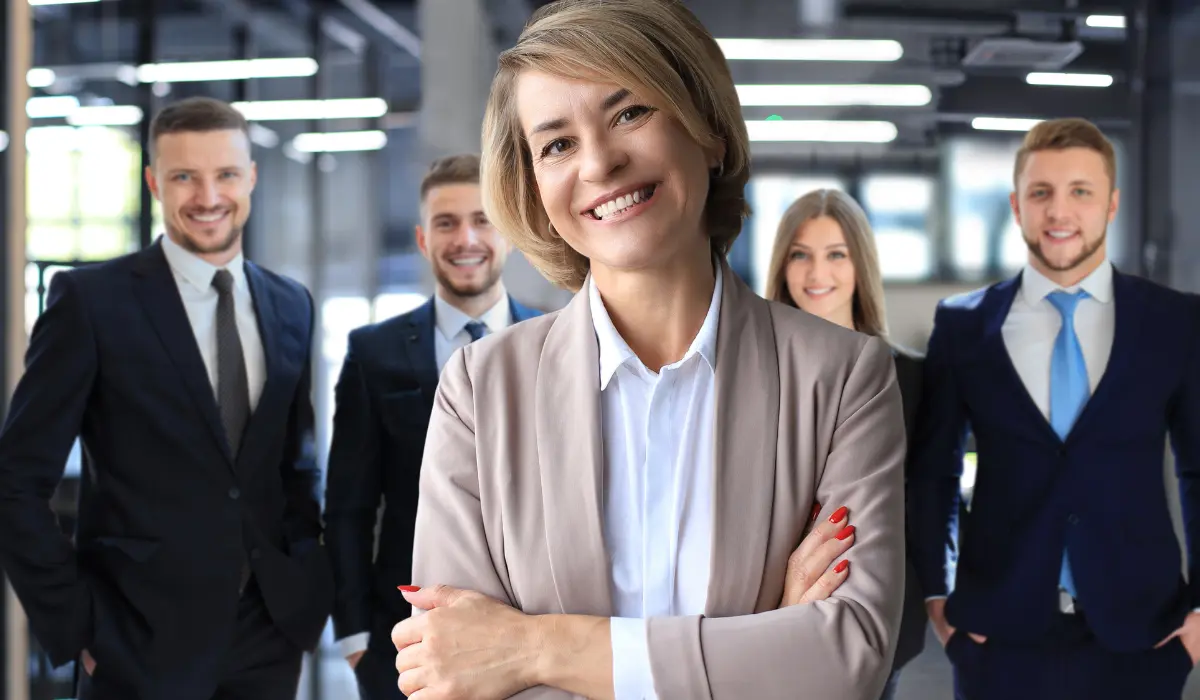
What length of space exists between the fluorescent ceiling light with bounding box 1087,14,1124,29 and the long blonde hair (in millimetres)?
951

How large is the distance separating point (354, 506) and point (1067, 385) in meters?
2.00

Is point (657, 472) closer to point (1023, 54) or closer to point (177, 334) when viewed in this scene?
point (177, 334)

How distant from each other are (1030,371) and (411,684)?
1974 millimetres

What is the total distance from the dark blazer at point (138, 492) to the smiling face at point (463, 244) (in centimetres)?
58

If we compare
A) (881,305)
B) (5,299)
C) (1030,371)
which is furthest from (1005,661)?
(5,299)

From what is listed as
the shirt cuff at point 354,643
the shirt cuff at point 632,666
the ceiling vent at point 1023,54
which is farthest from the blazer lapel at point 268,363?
the ceiling vent at point 1023,54

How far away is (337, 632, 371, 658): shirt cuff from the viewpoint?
3303 mm

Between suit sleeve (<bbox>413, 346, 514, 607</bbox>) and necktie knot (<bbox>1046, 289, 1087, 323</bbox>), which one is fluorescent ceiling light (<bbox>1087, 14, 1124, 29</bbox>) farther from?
suit sleeve (<bbox>413, 346, 514, 607</bbox>)

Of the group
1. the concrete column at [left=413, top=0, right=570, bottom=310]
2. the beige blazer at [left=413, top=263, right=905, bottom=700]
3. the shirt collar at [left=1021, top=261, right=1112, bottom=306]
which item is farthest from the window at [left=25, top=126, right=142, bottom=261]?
the shirt collar at [left=1021, top=261, right=1112, bottom=306]

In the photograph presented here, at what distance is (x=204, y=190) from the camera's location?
3367 mm

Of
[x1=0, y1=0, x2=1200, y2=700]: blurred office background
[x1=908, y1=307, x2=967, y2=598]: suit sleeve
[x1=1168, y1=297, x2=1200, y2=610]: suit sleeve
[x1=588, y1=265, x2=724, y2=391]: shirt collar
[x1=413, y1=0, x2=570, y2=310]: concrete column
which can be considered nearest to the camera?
[x1=588, y1=265, x2=724, y2=391]: shirt collar

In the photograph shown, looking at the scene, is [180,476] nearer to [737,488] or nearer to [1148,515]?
[737,488]

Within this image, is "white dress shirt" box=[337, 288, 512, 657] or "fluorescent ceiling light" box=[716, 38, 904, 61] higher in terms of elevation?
"fluorescent ceiling light" box=[716, 38, 904, 61]

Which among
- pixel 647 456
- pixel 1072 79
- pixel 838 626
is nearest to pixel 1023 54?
pixel 1072 79
